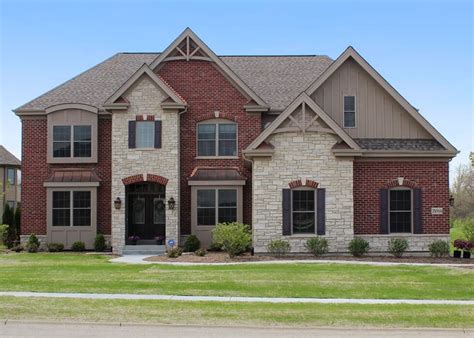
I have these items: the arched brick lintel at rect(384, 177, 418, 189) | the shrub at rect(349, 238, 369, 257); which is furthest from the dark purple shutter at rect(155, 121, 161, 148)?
the arched brick lintel at rect(384, 177, 418, 189)

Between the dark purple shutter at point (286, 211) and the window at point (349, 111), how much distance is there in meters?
3.99

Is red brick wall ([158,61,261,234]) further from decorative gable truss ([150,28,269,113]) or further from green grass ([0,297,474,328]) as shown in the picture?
A: green grass ([0,297,474,328])

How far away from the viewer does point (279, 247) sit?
80.0 ft

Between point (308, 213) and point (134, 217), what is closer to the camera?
point (308, 213)

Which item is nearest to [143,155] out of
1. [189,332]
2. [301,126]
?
[301,126]

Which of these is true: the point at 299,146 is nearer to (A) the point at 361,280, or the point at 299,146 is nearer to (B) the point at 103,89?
(A) the point at 361,280

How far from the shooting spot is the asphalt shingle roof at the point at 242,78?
3020 cm

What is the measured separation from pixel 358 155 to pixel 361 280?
27.1 feet

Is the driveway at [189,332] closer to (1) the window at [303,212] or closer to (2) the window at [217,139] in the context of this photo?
(1) the window at [303,212]

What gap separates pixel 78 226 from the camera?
95.1 ft

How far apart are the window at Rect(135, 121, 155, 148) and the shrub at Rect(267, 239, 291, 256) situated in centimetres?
723

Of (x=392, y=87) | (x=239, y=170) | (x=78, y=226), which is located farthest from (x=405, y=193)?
(x=78, y=226)

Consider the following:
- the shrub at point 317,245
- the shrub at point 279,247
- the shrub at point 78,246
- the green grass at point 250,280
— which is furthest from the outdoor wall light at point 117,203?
the shrub at point 317,245

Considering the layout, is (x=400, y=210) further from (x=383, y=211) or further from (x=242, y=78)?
(x=242, y=78)
